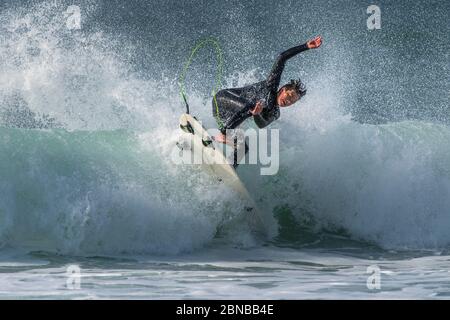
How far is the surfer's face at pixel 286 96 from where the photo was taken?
10047 millimetres

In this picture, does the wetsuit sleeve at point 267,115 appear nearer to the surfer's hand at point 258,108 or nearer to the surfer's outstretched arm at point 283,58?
the surfer's hand at point 258,108

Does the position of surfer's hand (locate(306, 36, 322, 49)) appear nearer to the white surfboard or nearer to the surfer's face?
the surfer's face

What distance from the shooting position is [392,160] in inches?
533

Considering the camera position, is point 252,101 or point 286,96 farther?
point 252,101

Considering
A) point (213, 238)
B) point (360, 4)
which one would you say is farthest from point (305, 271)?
point (360, 4)

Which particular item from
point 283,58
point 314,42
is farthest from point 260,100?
point 314,42

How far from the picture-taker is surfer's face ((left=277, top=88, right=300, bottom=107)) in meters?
10.0

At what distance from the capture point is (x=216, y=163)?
1111 cm

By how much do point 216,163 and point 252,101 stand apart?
48.4 inches

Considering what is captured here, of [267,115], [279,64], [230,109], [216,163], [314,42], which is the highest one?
[314,42]

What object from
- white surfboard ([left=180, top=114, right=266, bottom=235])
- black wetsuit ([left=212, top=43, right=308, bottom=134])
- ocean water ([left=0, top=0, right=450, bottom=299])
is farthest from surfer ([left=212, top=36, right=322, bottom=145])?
ocean water ([left=0, top=0, right=450, bottom=299])

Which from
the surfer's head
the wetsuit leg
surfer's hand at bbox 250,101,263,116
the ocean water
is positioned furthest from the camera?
the wetsuit leg

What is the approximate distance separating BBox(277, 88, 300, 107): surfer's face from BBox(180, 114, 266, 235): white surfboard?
1287mm

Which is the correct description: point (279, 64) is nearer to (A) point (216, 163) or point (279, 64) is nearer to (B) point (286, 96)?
(B) point (286, 96)
